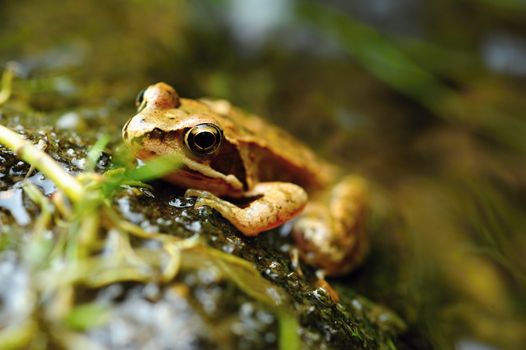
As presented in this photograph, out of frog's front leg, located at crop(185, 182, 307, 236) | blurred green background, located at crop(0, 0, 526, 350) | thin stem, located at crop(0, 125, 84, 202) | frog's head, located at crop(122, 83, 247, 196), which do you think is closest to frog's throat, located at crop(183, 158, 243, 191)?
frog's head, located at crop(122, 83, 247, 196)

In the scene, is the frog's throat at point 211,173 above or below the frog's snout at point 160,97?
below

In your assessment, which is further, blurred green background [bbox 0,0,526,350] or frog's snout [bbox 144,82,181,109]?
blurred green background [bbox 0,0,526,350]

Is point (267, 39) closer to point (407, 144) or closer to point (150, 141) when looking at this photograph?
point (407, 144)

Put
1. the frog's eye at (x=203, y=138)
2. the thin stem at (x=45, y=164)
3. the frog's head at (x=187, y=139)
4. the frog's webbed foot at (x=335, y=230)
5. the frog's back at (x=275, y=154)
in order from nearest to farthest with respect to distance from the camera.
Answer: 1. the thin stem at (x=45, y=164)
2. the frog's head at (x=187, y=139)
3. the frog's eye at (x=203, y=138)
4. the frog's webbed foot at (x=335, y=230)
5. the frog's back at (x=275, y=154)

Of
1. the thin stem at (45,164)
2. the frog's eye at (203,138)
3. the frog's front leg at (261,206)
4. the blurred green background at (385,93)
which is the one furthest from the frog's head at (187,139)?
the blurred green background at (385,93)

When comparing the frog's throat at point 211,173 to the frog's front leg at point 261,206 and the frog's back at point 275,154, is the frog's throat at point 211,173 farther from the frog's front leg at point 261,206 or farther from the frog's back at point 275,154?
the frog's back at point 275,154

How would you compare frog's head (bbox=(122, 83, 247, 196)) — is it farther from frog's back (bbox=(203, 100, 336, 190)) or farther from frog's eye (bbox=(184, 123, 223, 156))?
frog's back (bbox=(203, 100, 336, 190))

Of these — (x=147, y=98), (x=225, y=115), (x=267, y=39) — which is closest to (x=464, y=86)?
(x=267, y=39)

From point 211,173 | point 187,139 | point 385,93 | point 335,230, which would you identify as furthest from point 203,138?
point 385,93
